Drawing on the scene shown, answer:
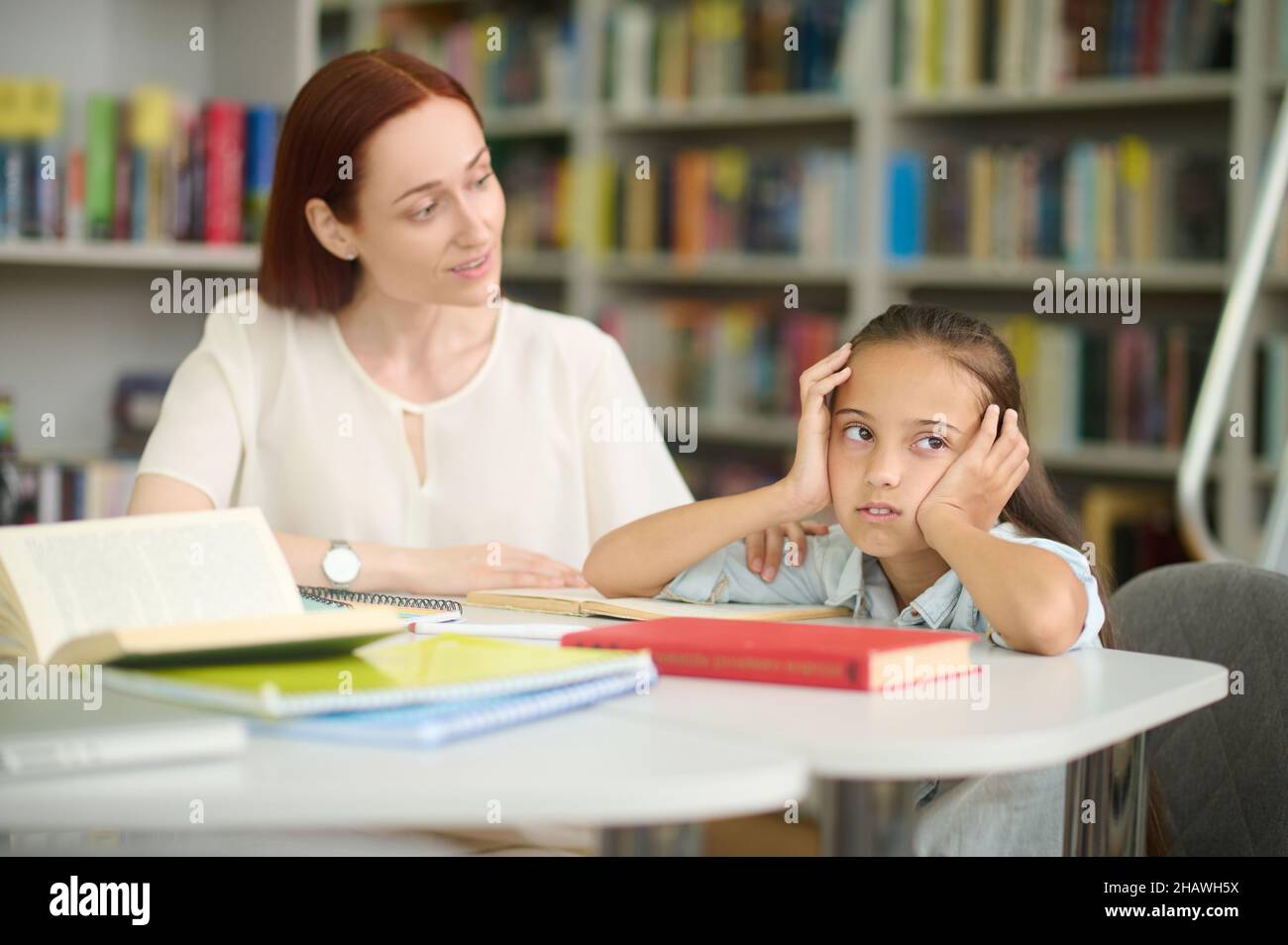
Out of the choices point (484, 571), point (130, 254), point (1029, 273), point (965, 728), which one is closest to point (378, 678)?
point (965, 728)

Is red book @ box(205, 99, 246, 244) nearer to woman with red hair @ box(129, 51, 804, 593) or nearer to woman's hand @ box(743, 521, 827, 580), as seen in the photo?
woman with red hair @ box(129, 51, 804, 593)

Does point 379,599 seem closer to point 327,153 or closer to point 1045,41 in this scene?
point 327,153

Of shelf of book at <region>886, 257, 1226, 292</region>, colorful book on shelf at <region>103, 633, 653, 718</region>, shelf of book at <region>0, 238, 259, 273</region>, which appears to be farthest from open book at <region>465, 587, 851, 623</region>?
shelf of book at <region>886, 257, 1226, 292</region>

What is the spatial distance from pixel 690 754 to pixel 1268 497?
2695 millimetres

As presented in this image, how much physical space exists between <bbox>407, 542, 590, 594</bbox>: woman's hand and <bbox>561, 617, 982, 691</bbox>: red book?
54 cm

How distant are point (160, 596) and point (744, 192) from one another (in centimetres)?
295

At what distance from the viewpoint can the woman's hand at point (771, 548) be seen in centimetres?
142

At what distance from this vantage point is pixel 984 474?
124cm

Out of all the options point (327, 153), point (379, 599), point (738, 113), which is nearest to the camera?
point (379, 599)

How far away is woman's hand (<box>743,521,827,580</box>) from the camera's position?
4.66ft

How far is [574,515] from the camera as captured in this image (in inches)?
77.5

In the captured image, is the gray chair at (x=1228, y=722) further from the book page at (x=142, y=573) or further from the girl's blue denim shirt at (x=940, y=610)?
Result: the book page at (x=142, y=573)

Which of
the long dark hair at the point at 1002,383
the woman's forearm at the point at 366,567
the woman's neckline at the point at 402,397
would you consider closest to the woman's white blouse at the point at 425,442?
the woman's neckline at the point at 402,397
